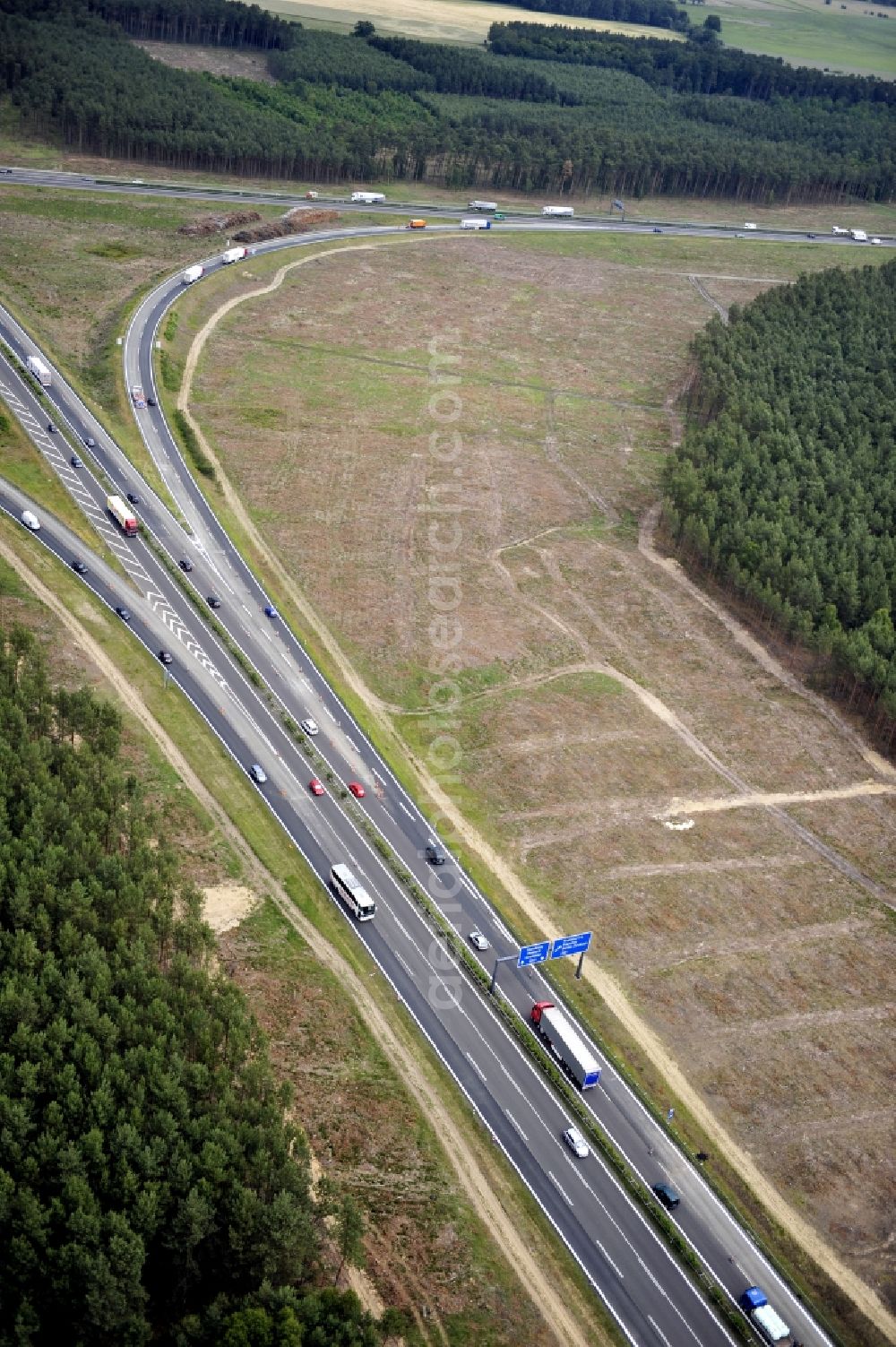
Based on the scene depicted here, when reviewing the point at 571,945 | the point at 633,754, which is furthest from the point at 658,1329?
the point at 633,754

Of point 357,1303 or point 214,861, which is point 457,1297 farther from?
point 214,861

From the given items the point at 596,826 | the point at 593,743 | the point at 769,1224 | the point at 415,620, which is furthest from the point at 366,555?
the point at 769,1224

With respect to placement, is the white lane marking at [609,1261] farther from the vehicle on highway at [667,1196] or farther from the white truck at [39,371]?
the white truck at [39,371]

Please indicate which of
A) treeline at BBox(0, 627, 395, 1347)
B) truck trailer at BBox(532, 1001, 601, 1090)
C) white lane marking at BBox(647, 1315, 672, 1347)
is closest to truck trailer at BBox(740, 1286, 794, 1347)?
white lane marking at BBox(647, 1315, 672, 1347)

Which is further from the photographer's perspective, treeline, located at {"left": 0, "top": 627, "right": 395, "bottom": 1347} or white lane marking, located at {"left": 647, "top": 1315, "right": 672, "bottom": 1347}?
white lane marking, located at {"left": 647, "top": 1315, "right": 672, "bottom": 1347}

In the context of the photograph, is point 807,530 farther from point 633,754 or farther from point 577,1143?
point 577,1143

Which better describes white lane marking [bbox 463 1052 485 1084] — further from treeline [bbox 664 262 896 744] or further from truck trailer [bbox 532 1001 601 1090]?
treeline [bbox 664 262 896 744]
